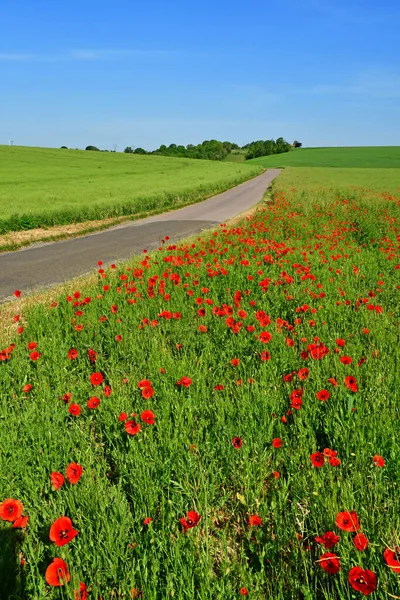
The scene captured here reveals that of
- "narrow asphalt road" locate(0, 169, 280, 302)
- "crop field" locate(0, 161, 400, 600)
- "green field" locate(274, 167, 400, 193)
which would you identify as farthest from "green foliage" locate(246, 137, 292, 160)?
→ "crop field" locate(0, 161, 400, 600)

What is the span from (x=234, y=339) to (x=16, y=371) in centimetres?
200

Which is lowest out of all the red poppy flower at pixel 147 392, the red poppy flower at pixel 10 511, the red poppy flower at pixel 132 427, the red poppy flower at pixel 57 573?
the red poppy flower at pixel 132 427

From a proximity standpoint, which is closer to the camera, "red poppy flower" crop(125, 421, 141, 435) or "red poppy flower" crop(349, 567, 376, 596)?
"red poppy flower" crop(349, 567, 376, 596)

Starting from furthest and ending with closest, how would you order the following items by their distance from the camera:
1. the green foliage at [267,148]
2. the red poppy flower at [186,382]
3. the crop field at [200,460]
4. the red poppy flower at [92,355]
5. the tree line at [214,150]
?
the green foliage at [267,148] < the tree line at [214,150] < the red poppy flower at [92,355] < the red poppy flower at [186,382] < the crop field at [200,460]

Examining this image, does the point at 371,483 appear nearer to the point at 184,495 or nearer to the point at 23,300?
the point at 184,495

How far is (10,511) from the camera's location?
1.72 metres

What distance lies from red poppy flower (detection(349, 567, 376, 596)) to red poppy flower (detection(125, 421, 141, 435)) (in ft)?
4.60

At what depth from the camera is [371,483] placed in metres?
2.08

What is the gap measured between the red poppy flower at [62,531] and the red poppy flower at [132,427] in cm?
82

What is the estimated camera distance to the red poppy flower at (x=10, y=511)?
1690 millimetres

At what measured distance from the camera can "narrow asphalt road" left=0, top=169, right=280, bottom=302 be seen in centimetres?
921

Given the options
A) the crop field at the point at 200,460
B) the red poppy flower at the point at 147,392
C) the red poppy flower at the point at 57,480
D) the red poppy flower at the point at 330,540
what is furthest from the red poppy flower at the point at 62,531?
the red poppy flower at the point at 147,392

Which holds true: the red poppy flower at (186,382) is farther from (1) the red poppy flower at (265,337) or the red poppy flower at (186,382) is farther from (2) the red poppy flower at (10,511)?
(2) the red poppy flower at (10,511)

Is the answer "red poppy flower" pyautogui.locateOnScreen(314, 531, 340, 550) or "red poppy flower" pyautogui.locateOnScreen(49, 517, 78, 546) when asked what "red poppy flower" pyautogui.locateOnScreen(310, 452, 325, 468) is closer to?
"red poppy flower" pyautogui.locateOnScreen(314, 531, 340, 550)
